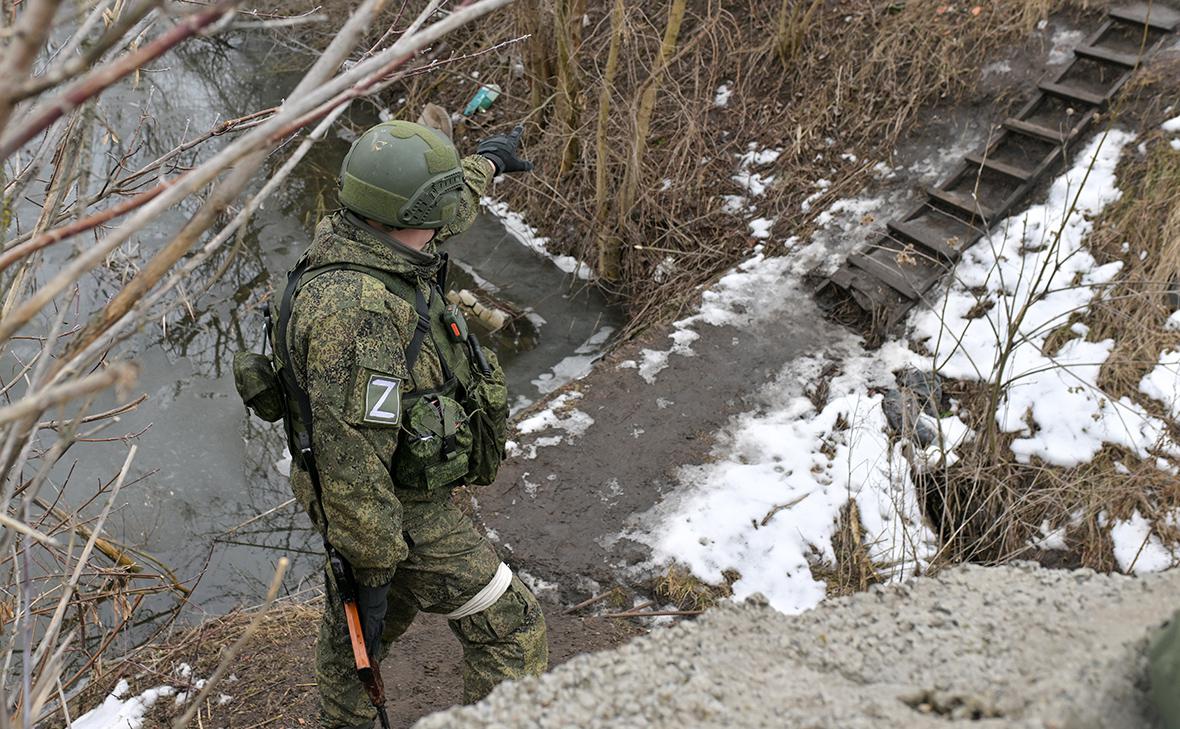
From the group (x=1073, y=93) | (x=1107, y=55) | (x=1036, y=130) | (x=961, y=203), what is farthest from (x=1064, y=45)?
(x=961, y=203)

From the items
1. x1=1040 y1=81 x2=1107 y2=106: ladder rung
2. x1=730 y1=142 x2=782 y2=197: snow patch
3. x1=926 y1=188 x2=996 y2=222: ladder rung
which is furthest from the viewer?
x1=730 y1=142 x2=782 y2=197: snow patch

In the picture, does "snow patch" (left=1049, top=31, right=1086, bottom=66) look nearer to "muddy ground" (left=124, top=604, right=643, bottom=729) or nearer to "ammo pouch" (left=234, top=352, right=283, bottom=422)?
"muddy ground" (left=124, top=604, right=643, bottom=729)

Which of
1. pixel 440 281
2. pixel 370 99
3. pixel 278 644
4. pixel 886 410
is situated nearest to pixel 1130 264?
pixel 886 410

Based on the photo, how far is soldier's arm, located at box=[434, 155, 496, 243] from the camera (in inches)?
111

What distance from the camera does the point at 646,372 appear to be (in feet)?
17.6

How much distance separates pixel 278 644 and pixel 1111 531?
3739 millimetres

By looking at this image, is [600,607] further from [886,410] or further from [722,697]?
[722,697]

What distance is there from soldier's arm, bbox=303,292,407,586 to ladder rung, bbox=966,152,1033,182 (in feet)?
15.2

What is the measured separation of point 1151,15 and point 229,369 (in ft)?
22.6

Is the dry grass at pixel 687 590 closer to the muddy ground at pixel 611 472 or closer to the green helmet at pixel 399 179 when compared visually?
the muddy ground at pixel 611 472

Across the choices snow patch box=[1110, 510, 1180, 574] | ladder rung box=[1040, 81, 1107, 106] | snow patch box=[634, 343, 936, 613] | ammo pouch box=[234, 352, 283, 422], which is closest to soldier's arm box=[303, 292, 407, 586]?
ammo pouch box=[234, 352, 283, 422]

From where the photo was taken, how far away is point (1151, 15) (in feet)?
19.8

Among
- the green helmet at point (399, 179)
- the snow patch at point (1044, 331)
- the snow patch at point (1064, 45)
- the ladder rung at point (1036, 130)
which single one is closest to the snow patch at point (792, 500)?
the snow patch at point (1044, 331)

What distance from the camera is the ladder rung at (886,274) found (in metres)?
5.52
